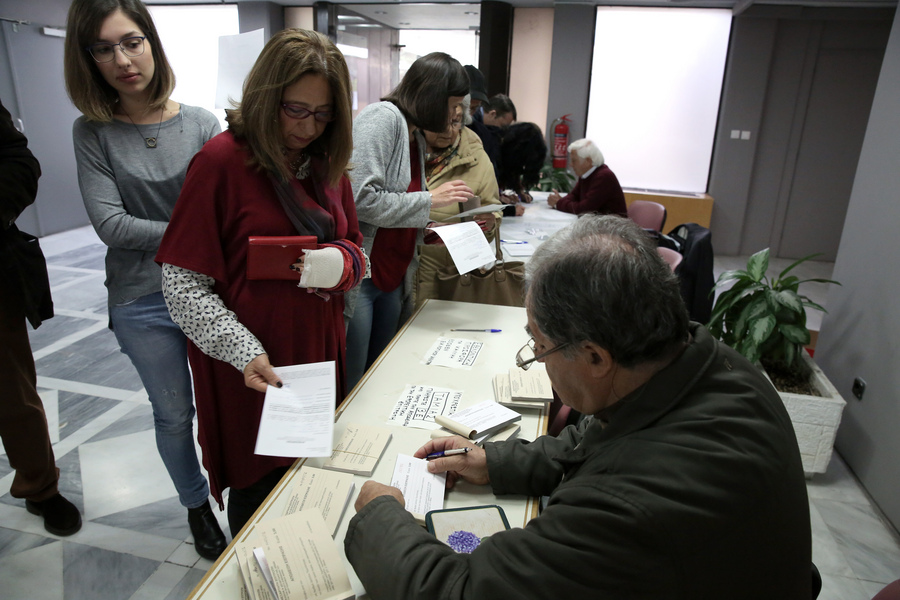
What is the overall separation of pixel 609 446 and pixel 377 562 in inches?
16.2

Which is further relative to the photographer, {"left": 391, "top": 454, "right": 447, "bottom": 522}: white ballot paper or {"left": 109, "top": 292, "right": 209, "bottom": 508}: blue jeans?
{"left": 109, "top": 292, "right": 209, "bottom": 508}: blue jeans

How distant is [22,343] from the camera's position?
1.90 metres

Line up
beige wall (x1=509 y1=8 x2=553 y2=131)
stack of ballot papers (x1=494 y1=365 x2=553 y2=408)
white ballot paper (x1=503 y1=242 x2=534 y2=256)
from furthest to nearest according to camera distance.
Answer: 1. beige wall (x1=509 y1=8 x2=553 y2=131)
2. white ballot paper (x1=503 y1=242 x2=534 y2=256)
3. stack of ballot papers (x1=494 y1=365 x2=553 y2=408)

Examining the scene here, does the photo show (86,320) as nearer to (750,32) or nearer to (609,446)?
(609,446)

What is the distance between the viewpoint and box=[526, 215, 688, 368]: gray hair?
85 centimetres

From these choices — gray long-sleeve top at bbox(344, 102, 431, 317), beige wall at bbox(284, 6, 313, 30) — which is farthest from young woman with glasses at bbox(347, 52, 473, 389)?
beige wall at bbox(284, 6, 313, 30)

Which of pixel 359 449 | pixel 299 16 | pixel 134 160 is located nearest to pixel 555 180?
pixel 299 16

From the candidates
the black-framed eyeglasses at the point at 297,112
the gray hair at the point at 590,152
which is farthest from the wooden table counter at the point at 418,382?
the gray hair at the point at 590,152

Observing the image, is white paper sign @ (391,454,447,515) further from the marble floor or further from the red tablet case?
the marble floor

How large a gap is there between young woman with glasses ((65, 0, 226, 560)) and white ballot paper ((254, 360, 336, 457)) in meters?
Answer: 0.63

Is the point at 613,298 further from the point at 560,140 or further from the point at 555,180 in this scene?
the point at 560,140

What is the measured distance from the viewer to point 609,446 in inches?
34.1

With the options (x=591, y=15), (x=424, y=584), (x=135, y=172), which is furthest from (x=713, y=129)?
(x=424, y=584)

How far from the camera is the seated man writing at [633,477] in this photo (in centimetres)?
74
